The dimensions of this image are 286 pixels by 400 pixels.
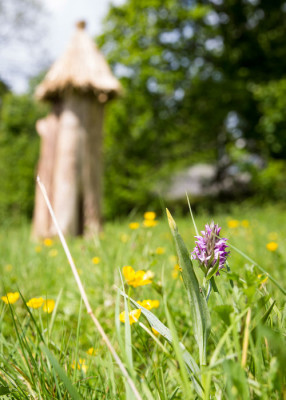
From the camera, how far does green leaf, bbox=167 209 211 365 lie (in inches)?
22.1

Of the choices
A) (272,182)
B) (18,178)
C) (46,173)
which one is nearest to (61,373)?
(46,173)

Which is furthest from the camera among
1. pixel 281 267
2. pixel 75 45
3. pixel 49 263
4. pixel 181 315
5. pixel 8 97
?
pixel 8 97

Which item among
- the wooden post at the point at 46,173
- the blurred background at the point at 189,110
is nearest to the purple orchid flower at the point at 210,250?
the wooden post at the point at 46,173

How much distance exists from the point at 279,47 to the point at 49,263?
11100mm

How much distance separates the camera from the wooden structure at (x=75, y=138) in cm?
452

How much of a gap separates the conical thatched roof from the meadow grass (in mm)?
2144

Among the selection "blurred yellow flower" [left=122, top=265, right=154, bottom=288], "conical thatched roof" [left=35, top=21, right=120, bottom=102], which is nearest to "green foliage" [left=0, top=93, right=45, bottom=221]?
"conical thatched roof" [left=35, top=21, right=120, bottom=102]

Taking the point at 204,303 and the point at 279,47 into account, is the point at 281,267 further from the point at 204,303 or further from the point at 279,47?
the point at 279,47

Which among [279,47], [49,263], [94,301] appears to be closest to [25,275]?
[49,263]

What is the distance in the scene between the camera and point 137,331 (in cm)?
72

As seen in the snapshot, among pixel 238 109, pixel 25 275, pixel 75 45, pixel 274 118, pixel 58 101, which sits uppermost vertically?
pixel 238 109

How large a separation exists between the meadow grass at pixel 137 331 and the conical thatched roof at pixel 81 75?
2144 mm

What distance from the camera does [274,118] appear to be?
31.5ft

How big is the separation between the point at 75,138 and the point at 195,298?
427 centimetres
